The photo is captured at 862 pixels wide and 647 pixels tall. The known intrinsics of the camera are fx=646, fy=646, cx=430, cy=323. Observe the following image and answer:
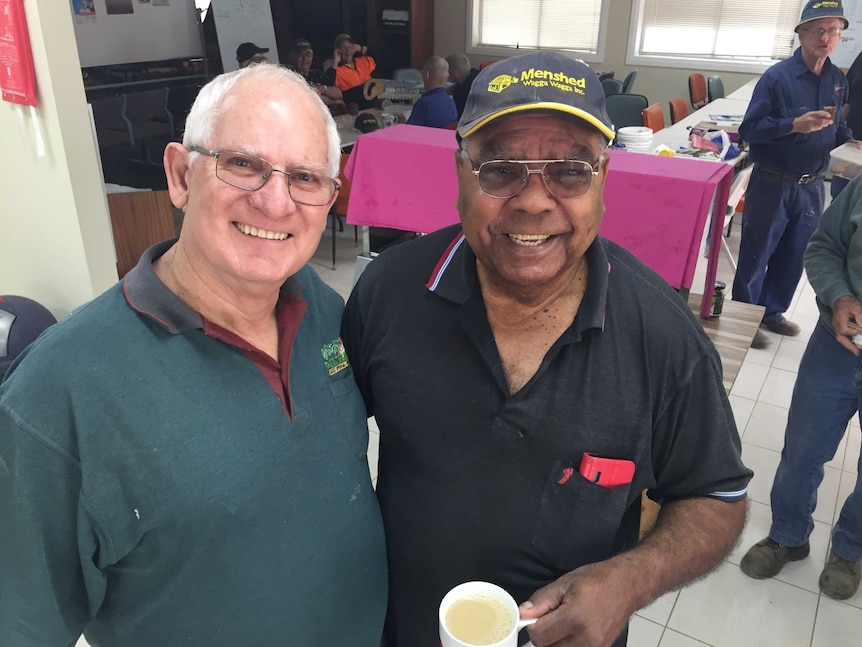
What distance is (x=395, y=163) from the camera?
9.90ft

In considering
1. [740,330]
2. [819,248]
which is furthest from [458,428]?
[740,330]

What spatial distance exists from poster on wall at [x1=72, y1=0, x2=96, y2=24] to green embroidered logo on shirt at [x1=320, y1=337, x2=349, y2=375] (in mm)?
7177

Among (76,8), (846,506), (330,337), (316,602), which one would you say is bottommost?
(846,506)

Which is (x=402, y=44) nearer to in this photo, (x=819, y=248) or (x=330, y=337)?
(x=819, y=248)

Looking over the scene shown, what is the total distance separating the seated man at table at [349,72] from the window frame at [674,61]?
3.58 metres

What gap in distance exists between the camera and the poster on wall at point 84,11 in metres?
6.68

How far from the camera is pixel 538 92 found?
100 centimetres

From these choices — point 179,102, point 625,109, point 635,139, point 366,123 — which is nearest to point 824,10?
point 635,139

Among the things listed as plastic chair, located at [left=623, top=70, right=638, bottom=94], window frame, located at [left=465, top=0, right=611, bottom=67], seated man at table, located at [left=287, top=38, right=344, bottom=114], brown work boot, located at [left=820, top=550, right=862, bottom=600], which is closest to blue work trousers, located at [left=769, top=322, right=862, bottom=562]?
brown work boot, located at [left=820, top=550, right=862, bottom=600]

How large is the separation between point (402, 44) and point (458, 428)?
31.3ft

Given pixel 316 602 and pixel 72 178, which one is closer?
pixel 316 602

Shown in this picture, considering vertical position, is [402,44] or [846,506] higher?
[402,44]

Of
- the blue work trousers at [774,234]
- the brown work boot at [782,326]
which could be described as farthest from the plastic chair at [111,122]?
the brown work boot at [782,326]

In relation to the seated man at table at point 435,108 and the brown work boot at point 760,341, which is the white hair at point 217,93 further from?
the seated man at table at point 435,108
